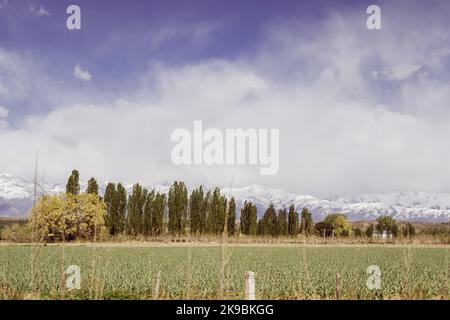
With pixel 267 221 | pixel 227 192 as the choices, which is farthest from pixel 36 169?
pixel 267 221

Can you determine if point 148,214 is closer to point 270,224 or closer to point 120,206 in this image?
point 120,206

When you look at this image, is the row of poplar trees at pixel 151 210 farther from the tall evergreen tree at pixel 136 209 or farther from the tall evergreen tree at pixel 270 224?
the tall evergreen tree at pixel 270 224

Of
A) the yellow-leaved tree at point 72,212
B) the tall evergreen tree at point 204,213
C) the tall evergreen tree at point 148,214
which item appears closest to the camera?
the yellow-leaved tree at point 72,212

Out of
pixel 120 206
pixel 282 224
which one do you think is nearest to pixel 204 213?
pixel 120 206

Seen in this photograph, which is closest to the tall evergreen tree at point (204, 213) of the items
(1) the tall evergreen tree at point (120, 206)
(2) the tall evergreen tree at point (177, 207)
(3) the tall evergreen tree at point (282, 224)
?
(2) the tall evergreen tree at point (177, 207)

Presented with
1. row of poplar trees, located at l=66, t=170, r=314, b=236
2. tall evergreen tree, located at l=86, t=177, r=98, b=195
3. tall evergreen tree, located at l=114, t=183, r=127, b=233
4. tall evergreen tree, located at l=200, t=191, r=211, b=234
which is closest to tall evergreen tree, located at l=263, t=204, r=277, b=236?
row of poplar trees, located at l=66, t=170, r=314, b=236

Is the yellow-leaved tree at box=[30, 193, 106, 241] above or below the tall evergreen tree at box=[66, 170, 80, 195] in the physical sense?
below

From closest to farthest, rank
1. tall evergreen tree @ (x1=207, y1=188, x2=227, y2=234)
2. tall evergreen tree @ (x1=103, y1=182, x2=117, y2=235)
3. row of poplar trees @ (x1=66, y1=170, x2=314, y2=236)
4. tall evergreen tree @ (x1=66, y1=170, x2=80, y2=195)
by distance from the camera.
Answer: tall evergreen tree @ (x1=66, y1=170, x2=80, y2=195) < tall evergreen tree @ (x1=103, y1=182, x2=117, y2=235) < row of poplar trees @ (x1=66, y1=170, x2=314, y2=236) < tall evergreen tree @ (x1=207, y1=188, x2=227, y2=234)

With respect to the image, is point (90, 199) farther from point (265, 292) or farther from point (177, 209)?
point (265, 292)

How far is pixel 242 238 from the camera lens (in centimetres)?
6150

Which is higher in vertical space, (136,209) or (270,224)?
(136,209)

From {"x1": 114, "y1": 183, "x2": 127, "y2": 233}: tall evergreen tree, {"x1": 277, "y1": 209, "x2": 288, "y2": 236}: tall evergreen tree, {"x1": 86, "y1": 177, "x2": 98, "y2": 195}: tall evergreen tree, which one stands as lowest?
{"x1": 277, "y1": 209, "x2": 288, "y2": 236}: tall evergreen tree

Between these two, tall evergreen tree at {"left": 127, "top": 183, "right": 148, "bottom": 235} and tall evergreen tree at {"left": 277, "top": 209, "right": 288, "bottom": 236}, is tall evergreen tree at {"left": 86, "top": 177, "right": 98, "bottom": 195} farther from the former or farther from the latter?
tall evergreen tree at {"left": 277, "top": 209, "right": 288, "bottom": 236}
